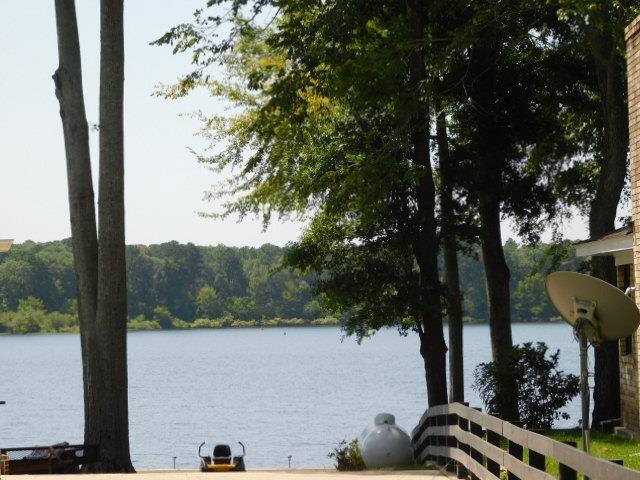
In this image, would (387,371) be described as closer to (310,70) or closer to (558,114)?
(558,114)

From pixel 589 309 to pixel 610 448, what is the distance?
23.3ft

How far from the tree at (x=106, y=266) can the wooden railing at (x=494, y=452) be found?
492 cm

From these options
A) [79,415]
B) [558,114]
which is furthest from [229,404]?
[558,114]

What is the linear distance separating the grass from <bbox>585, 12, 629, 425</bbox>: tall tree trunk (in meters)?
2.47

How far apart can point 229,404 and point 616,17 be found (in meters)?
50.2

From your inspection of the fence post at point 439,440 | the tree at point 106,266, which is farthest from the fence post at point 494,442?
the tree at point 106,266

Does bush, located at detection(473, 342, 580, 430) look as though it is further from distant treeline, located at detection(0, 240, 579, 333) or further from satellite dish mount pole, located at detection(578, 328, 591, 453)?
distant treeline, located at detection(0, 240, 579, 333)

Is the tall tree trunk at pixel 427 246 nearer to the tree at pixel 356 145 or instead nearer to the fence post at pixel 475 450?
the tree at pixel 356 145

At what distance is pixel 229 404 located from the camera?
71.8 m

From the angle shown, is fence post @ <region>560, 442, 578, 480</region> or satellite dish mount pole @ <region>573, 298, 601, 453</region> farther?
satellite dish mount pole @ <region>573, 298, 601, 453</region>

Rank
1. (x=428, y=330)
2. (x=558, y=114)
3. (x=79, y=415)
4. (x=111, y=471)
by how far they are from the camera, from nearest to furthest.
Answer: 1. (x=111, y=471)
2. (x=428, y=330)
3. (x=558, y=114)
4. (x=79, y=415)

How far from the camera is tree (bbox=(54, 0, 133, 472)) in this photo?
18.3 meters

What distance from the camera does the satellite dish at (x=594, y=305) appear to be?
1160 cm

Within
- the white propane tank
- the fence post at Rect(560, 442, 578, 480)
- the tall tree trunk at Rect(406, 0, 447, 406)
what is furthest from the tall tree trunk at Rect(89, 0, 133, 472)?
the fence post at Rect(560, 442, 578, 480)
